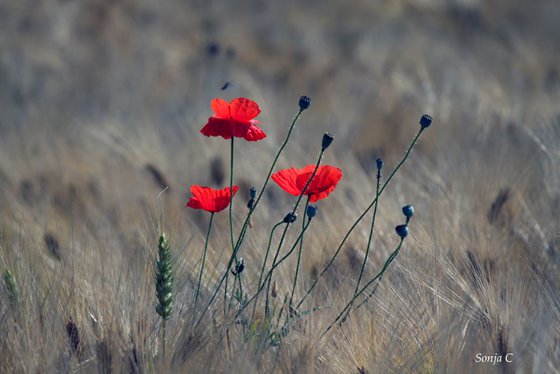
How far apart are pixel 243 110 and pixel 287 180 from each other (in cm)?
14

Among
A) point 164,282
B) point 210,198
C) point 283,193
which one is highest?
point 283,193

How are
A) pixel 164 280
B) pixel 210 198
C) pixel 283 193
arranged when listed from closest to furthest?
pixel 164 280
pixel 210 198
pixel 283 193

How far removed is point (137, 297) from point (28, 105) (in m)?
3.41

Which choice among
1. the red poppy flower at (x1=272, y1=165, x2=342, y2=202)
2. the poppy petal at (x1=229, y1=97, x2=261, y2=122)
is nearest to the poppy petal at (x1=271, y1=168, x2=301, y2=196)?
the red poppy flower at (x1=272, y1=165, x2=342, y2=202)

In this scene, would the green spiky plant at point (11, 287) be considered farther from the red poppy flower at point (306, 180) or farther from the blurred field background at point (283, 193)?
the red poppy flower at point (306, 180)

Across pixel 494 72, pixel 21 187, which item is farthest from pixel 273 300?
pixel 494 72

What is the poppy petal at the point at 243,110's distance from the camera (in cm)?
152

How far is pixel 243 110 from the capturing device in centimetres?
152

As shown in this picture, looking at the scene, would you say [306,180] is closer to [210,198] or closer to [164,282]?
[210,198]

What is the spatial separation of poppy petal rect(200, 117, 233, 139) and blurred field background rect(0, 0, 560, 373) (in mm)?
231

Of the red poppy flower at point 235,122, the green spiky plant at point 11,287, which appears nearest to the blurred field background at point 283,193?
the green spiky plant at point 11,287

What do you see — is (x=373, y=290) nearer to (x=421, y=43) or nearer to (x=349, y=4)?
(x=421, y=43)

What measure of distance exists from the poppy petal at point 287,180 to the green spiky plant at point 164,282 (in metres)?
0.23

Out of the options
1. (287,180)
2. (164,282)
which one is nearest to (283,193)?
(287,180)
